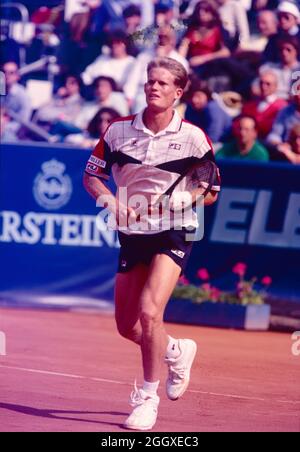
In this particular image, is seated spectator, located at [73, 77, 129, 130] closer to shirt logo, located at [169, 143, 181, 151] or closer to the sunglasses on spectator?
the sunglasses on spectator

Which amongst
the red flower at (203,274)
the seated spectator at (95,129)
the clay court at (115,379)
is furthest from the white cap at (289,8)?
the clay court at (115,379)

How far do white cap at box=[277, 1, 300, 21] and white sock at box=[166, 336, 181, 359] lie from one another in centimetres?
735

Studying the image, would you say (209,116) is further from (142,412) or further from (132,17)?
(142,412)

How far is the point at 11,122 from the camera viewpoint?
47.6ft

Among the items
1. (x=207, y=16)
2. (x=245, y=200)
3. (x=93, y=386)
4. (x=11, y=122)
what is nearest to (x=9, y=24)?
(x=11, y=122)

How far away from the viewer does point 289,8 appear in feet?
43.8

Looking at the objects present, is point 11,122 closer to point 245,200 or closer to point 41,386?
point 245,200

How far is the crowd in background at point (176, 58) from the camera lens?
43.1 ft

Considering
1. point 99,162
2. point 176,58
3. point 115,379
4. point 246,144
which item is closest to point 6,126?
point 176,58

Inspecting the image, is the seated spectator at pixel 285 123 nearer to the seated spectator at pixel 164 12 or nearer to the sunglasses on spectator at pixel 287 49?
the sunglasses on spectator at pixel 287 49

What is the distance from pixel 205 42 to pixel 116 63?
49.8 inches
